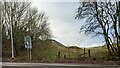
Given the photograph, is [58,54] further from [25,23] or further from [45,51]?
[25,23]

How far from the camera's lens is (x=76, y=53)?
30125mm

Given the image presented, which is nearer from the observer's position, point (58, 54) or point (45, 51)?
point (58, 54)

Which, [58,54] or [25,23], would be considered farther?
[25,23]

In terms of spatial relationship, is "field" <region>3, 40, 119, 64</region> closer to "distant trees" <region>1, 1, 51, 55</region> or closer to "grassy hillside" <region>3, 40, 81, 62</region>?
"grassy hillside" <region>3, 40, 81, 62</region>

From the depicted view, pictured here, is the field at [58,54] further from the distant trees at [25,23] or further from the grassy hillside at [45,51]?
the distant trees at [25,23]

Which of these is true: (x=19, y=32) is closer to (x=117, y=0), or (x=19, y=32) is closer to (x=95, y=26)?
(x=95, y=26)

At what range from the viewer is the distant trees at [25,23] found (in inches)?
1307

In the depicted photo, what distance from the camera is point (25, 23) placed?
112ft

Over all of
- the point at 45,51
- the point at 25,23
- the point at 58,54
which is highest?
the point at 25,23

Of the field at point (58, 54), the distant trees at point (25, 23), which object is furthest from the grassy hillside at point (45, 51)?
Result: the distant trees at point (25, 23)

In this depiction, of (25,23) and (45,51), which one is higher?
A: (25,23)

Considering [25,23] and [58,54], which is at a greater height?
[25,23]

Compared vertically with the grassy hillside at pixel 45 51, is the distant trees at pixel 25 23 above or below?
above

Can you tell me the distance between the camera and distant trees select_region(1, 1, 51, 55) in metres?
33.2
